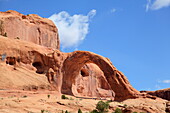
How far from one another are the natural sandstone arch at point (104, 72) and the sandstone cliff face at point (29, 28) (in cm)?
846

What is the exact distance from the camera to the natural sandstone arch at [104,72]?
108 ft

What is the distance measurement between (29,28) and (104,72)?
15.1 metres

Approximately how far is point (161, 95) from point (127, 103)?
675 inches

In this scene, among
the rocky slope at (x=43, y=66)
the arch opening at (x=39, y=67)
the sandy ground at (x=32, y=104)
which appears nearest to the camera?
the sandy ground at (x=32, y=104)

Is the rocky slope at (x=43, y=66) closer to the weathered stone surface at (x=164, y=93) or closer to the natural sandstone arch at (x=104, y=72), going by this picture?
the natural sandstone arch at (x=104, y=72)

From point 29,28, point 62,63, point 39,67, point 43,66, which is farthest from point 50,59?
point 29,28

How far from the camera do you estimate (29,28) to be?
42875 millimetres

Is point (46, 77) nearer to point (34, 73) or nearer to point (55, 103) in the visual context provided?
point (34, 73)

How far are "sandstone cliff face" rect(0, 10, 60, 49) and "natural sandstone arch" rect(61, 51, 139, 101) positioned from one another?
846 cm

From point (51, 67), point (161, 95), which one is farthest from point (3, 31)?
point (161, 95)

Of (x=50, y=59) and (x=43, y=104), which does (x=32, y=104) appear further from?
(x=50, y=59)

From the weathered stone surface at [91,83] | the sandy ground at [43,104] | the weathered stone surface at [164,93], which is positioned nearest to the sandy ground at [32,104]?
the sandy ground at [43,104]

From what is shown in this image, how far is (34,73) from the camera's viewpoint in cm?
3372

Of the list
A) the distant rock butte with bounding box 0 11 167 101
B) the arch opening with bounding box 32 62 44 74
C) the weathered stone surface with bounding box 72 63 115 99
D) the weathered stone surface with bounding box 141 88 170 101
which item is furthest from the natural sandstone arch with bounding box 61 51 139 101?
the weathered stone surface with bounding box 141 88 170 101
